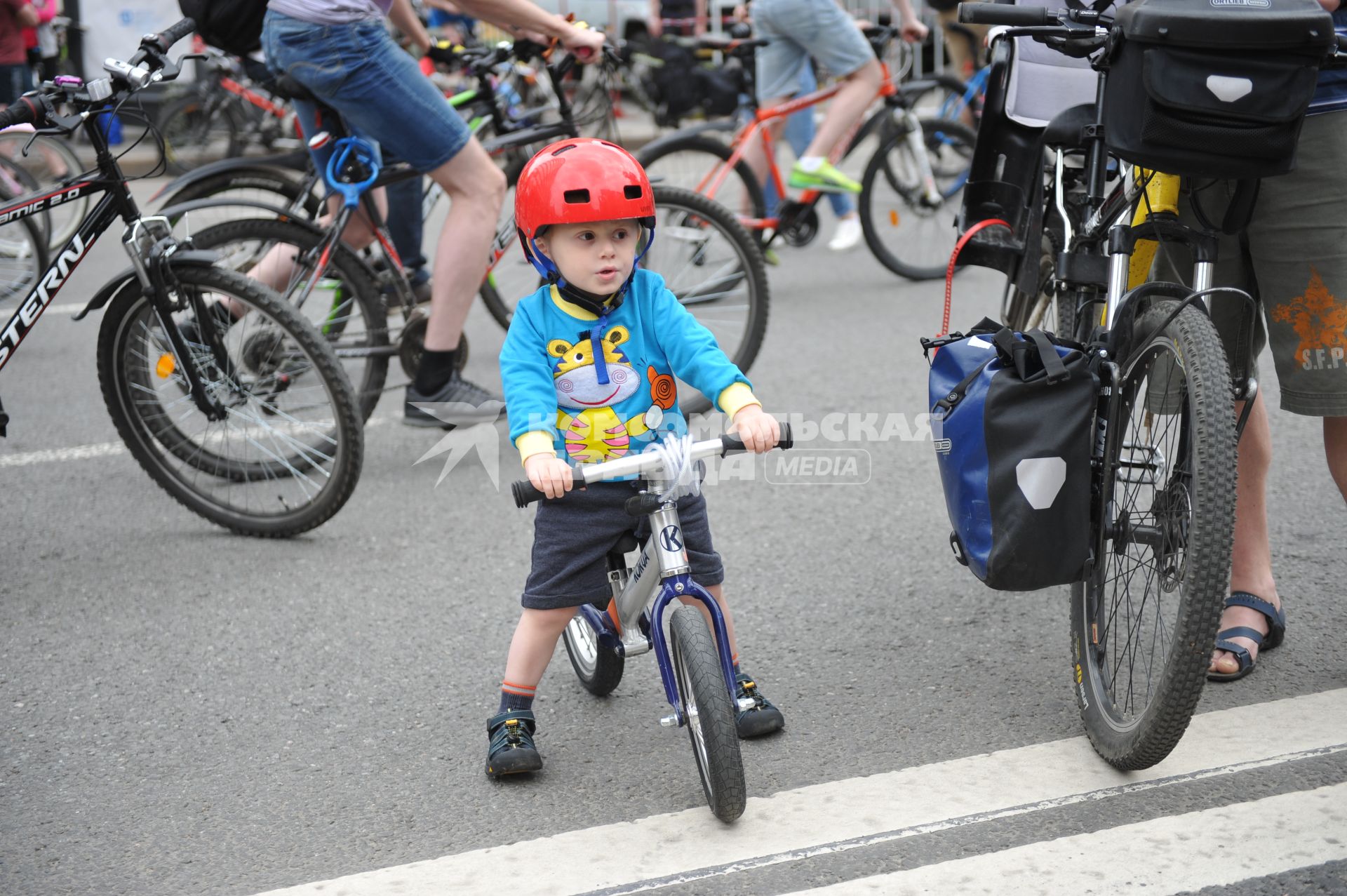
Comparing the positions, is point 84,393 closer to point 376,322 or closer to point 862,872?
point 376,322

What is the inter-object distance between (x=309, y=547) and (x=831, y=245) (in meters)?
4.57

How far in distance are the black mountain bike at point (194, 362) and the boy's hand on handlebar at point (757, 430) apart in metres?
1.90

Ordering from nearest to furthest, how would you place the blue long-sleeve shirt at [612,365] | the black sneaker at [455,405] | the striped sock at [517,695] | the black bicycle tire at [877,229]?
the blue long-sleeve shirt at [612,365], the striped sock at [517,695], the black sneaker at [455,405], the black bicycle tire at [877,229]

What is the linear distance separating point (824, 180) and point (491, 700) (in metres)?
4.41

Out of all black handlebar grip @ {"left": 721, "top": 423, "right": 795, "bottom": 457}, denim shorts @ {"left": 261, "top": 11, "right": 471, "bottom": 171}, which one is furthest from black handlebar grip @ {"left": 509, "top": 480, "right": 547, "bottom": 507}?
denim shorts @ {"left": 261, "top": 11, "right": 471, "bottom": 171}

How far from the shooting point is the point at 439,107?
449cm

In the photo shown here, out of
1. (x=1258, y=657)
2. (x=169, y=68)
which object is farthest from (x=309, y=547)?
(x=1258, y=657)

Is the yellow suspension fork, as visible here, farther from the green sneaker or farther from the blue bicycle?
the green sneaker

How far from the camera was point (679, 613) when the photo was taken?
259 cm

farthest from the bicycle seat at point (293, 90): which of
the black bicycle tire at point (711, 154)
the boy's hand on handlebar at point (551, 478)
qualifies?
the boy's hand on handlebar at point (551, 478)

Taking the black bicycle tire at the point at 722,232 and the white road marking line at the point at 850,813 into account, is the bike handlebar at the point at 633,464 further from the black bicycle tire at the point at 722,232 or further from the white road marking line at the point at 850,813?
the black bicycle tire at the point at 722,232

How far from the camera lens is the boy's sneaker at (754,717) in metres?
3.00

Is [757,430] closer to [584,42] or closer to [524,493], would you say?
[524,493]

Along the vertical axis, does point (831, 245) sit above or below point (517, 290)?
below
